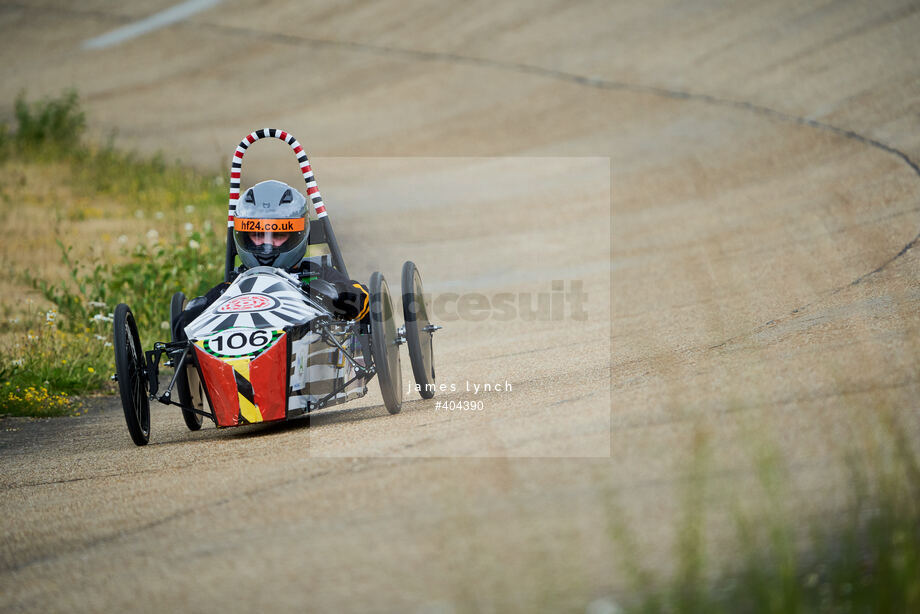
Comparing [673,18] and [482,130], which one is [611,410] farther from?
[673,18]

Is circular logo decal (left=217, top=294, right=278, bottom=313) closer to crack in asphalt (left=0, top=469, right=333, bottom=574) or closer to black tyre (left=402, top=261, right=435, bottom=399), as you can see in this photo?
black tyre (left=402, top=261, right=435, bottom=399)

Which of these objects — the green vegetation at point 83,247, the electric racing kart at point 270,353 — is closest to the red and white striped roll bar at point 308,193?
the electric racing kart at point 270,353

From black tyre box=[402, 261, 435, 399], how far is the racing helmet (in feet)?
2.88

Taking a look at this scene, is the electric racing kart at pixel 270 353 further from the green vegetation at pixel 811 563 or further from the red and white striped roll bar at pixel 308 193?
the green vegetation at pixel 811 563

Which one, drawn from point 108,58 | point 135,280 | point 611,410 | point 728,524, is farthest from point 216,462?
point 108,58

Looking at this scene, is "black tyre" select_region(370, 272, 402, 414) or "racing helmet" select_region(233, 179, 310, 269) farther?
"racing helmet" select_region(233, 179, 310, 269)

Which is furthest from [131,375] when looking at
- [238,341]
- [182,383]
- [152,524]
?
[152,524]

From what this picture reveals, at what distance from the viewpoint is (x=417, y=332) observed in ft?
23.2

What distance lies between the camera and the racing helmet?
7664 mm

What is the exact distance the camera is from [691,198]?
55.9 ft

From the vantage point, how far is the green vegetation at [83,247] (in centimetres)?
1020

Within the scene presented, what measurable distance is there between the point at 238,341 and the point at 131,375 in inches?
34.0

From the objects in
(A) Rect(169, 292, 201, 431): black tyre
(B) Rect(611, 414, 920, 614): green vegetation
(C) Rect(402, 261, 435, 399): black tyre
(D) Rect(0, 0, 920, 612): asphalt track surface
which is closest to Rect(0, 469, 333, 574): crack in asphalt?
(D) Rect(0, 0, 920, 612): asphalt track surface

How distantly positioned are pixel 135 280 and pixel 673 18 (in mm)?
18686
